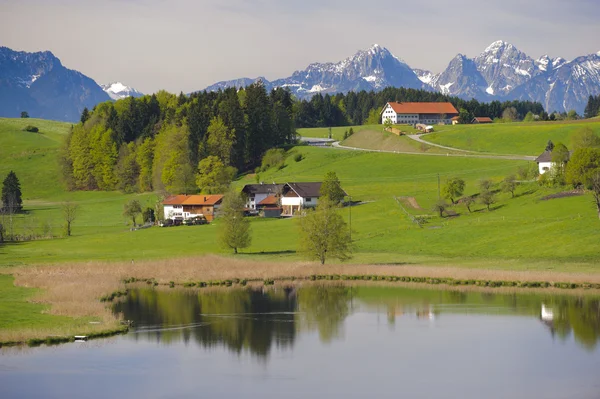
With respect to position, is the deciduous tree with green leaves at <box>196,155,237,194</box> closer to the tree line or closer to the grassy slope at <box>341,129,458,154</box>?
the tree line

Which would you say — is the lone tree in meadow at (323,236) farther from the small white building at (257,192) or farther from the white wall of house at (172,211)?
the white wall of house at (172,211)

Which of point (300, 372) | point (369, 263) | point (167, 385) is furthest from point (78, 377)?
point (369, 263)

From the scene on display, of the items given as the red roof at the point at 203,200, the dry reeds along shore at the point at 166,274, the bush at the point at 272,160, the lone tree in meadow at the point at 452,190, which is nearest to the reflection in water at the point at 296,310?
the dry reeds along shore at the point at 166,274

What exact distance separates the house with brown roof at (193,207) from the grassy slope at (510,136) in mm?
58326

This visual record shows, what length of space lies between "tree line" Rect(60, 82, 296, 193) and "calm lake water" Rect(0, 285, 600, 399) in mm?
89038

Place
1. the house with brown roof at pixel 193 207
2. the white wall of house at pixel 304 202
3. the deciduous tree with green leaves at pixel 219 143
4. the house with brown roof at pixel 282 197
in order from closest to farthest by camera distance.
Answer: the white wall of house at pixel 304 202
the house with brown roof at pixel 282 197
the house with brown roof at pixel 193 207
the deciduous tree with green leaves at pixel 219 143

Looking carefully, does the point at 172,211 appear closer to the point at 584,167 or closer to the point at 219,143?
the point at 219,143

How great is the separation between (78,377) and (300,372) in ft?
37.4

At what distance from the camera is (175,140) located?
164m

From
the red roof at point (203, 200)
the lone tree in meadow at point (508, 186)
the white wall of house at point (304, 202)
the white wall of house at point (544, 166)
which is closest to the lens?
the lone tree in meadow at point (508, 186)

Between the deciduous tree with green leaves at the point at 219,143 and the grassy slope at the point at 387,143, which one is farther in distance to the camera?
the grassy slope at the point at 387,143

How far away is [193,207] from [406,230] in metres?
44.1

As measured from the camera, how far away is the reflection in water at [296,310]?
53.6 m

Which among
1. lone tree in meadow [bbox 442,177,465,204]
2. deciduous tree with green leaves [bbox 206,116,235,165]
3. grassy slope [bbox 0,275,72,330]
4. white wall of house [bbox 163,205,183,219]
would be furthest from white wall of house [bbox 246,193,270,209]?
grassy slope [bbox 0,275,72,330]
